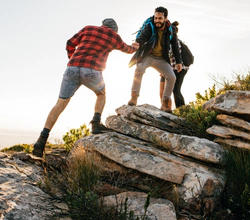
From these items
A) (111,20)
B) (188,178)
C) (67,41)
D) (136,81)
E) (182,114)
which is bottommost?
(188,178)

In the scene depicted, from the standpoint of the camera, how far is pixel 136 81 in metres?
6.70

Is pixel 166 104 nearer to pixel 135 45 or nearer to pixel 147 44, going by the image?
pixel 147 44

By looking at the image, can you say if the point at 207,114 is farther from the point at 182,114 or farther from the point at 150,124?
the point at 150,124

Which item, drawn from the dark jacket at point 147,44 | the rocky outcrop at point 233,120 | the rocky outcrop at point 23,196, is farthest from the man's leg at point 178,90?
the rocky outcrop at point 23,196

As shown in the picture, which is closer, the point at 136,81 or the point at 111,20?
the point at 111,20

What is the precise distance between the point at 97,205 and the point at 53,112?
8.91 ft

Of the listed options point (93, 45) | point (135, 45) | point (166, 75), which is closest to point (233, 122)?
point (166, 75)

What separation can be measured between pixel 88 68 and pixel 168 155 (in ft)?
7.78

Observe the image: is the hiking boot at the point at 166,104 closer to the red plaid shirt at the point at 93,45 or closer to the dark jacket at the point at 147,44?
the dark jacket at the point at 147,44

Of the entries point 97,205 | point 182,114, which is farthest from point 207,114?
point 97,205

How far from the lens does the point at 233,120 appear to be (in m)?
4.88

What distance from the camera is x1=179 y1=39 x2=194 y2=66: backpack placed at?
313 inches

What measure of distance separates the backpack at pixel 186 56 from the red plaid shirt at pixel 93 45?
2.75 metres

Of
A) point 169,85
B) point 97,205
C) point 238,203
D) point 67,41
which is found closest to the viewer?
point 97,205
